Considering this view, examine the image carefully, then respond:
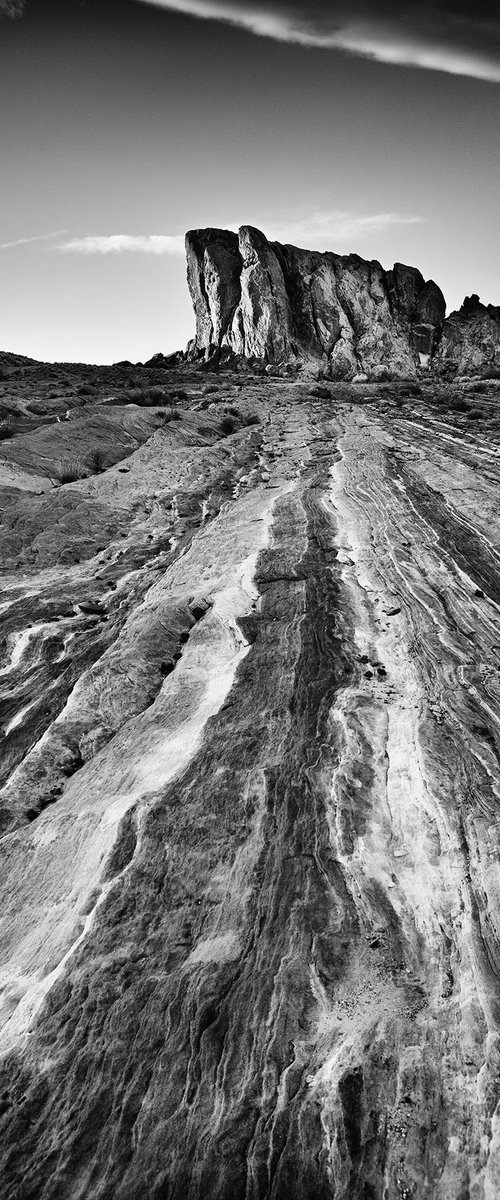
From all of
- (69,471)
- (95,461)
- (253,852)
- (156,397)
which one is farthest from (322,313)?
(253,852)

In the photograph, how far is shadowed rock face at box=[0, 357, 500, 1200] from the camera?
393 centimetres

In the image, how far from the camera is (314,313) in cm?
10075

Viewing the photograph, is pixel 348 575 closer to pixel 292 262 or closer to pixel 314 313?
pixel 314 313

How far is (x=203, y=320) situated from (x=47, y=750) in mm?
115848

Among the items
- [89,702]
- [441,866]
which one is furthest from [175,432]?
[441,866]

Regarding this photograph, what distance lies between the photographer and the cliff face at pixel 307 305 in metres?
97.7

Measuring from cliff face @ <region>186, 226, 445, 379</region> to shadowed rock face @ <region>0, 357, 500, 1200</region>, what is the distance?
89888 mm

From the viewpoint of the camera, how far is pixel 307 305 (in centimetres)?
10075

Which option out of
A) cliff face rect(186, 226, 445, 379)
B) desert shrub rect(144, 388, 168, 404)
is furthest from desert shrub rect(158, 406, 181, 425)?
cliff face rect(186, 226, 445, 379)

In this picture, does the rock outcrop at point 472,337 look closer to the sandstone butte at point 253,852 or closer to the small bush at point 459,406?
the small bush at point 459,406

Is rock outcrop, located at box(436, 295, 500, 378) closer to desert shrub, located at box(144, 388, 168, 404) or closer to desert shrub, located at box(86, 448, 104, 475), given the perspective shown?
desert shrub, located at box(144, 388, 168, 404)

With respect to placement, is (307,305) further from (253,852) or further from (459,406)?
(253,852)

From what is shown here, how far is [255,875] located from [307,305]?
11030 centimetres

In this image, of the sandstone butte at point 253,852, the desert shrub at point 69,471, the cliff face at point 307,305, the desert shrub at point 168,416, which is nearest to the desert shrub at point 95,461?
the desert shrub at point 69,471
